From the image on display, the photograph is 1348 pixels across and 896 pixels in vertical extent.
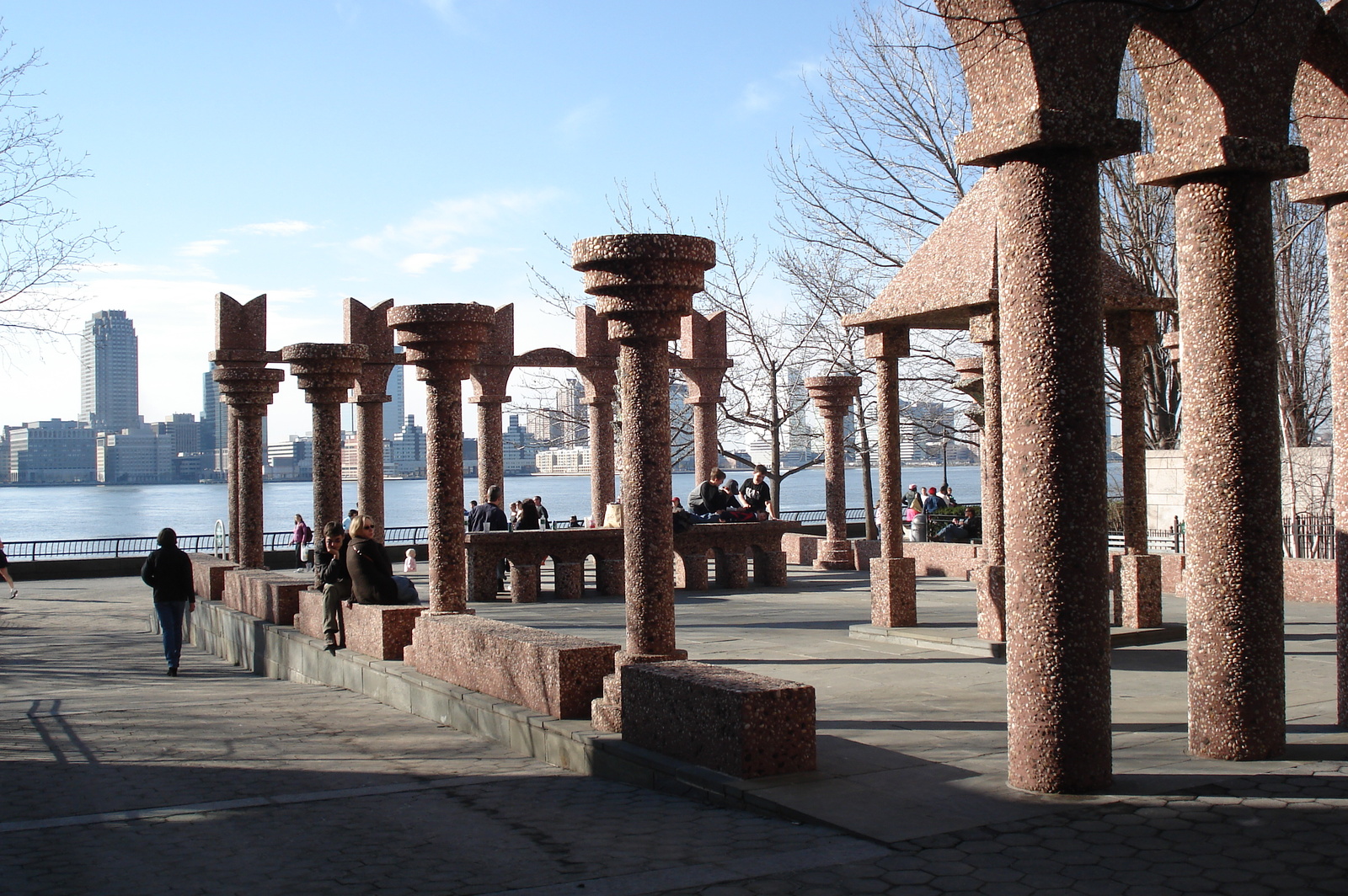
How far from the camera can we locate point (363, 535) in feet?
38.5

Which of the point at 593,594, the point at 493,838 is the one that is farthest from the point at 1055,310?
the point at 593,594

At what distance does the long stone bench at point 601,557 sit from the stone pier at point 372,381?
125 inches

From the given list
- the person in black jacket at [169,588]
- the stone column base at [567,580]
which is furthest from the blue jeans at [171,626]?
the stone column base at [567,580]

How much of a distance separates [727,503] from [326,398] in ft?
25.9

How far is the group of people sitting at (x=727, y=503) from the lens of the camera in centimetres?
1912

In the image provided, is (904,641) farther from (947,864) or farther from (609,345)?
(609,345)

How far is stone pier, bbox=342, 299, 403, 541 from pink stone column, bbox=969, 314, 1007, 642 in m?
10.7

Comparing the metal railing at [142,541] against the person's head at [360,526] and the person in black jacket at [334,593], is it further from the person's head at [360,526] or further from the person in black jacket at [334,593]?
the person's head at [360,526]

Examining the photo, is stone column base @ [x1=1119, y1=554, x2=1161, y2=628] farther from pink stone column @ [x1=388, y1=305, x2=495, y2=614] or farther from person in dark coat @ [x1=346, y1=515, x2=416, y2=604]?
person in dark coat @ [x1=346, y1=515, x2=416, y2=604]

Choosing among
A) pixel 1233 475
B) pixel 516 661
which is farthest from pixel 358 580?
pixel 1233 475

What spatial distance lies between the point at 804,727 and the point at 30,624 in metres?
16.3

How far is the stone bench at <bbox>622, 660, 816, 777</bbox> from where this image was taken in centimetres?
610

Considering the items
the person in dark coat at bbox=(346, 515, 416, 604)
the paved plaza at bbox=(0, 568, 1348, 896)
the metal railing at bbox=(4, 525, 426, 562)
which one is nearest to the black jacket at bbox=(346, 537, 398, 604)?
the person in dark coat at bbox=(346, 515, 416, 604)

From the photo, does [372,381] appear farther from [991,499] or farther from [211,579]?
[991,499]
